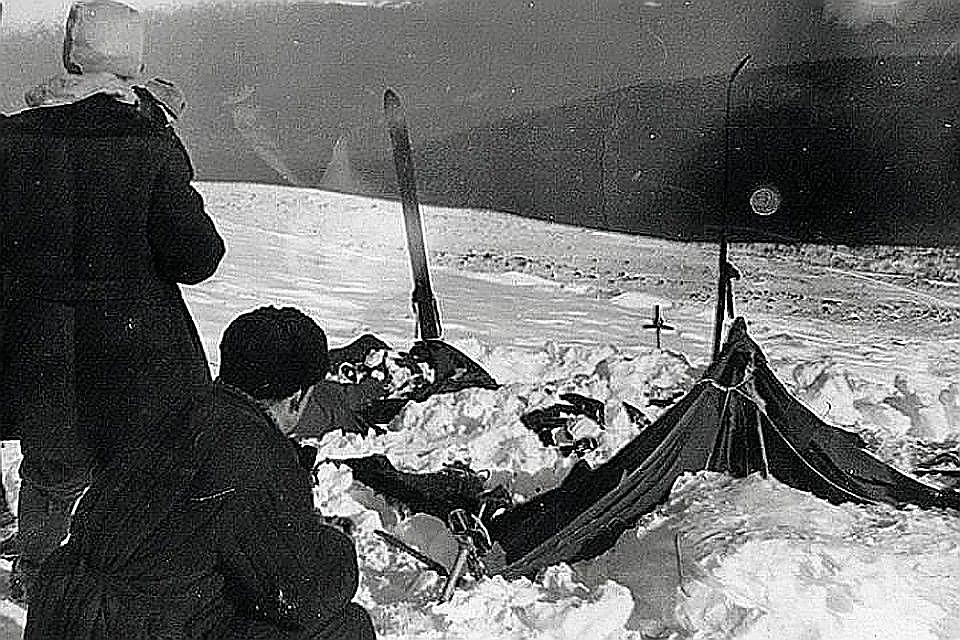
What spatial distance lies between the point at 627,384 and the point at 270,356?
0.75 m

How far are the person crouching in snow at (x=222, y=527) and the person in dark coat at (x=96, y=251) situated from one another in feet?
0.68

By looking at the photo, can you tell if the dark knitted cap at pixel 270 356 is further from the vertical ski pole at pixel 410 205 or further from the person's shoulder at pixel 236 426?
the vertical ski pole at pixel 410 205

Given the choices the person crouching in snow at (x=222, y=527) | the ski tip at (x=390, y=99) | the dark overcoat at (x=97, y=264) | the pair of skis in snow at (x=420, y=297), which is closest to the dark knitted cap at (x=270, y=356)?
the person crouching in snow at (x=222, y=527)

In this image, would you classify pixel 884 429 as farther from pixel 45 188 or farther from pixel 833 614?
pixel 45 188

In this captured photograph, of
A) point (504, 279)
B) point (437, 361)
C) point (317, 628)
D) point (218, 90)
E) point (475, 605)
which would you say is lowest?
point (475, 605)

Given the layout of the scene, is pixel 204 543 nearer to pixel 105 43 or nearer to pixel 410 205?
pixel 105 43

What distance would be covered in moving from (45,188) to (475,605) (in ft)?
2.06

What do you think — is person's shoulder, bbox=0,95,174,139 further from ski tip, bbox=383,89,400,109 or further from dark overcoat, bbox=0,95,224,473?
ski tip, bbox=383,89,400,109

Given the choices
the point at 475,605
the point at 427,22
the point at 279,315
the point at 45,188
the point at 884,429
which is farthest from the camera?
the point at 884,429

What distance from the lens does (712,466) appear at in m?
1.34

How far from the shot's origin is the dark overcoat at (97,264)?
1018mm

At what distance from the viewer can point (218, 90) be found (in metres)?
1.27

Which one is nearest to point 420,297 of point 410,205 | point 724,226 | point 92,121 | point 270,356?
point 410,205

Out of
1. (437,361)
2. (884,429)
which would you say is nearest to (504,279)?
(437,361)
